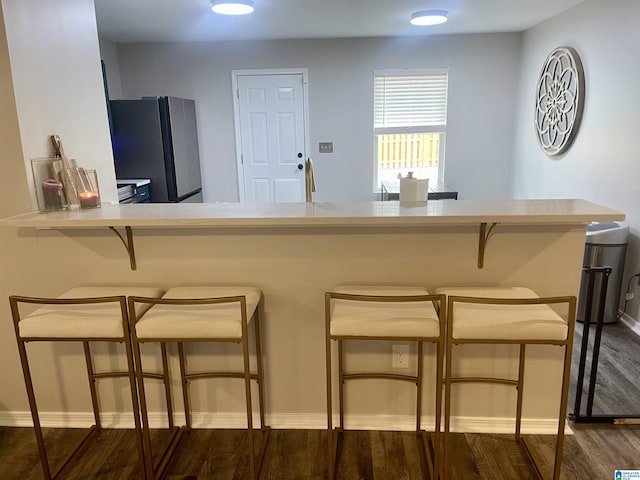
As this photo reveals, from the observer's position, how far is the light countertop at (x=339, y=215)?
1708 mm

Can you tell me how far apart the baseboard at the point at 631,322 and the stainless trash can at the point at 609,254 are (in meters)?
0.08

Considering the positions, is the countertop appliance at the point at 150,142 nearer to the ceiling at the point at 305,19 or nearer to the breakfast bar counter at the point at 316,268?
the ceiling at the point at 305,19

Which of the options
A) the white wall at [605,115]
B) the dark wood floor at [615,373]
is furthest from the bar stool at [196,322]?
the white wall at [605,115]

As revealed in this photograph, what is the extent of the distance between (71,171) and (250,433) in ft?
4.40

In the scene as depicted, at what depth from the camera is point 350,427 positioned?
2.20 m

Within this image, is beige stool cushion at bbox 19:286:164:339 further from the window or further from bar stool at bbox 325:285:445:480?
the window

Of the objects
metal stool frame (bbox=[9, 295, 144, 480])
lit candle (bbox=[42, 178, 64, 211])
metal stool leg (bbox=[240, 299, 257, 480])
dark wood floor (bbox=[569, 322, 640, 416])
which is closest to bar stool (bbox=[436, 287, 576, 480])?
metal stool leg (bbox=[240, 299, 257, 480])

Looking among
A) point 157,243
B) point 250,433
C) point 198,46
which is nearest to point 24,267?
point 157,243

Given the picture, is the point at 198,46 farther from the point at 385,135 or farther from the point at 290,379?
the point at 290,379

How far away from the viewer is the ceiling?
3.73 m

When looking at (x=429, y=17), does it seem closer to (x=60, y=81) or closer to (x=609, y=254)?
(x=609, y=254)

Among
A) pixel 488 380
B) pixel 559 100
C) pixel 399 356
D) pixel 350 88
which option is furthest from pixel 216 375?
pixel 350 88

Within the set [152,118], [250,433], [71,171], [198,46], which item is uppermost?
[198,46]

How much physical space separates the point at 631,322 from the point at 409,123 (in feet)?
10.3
